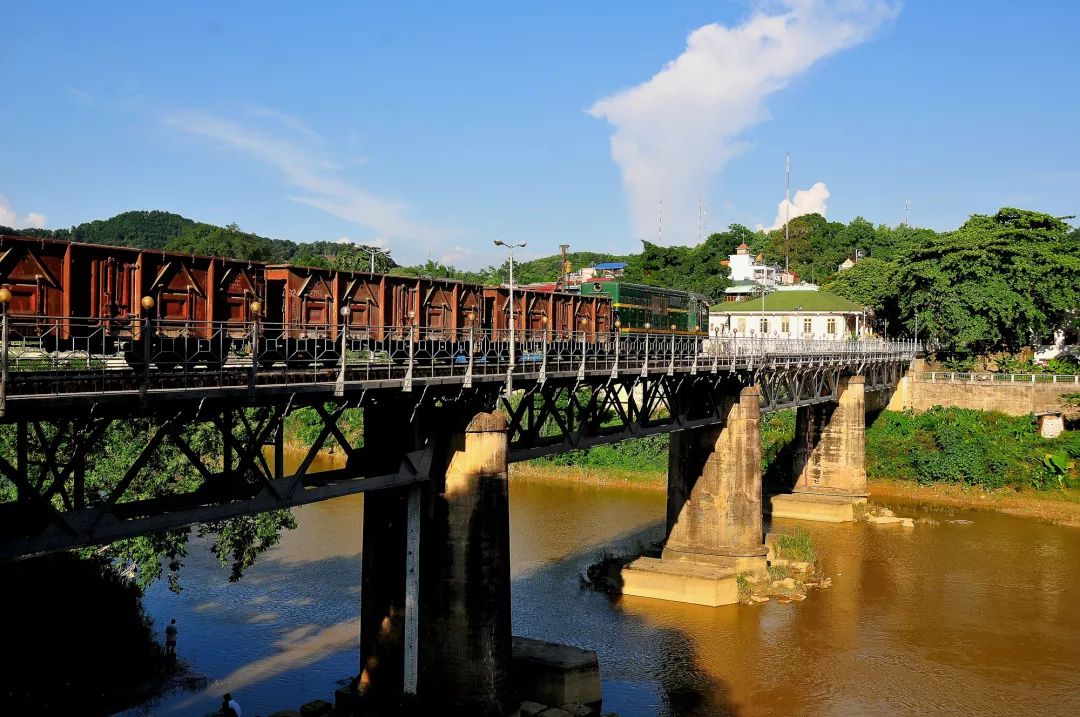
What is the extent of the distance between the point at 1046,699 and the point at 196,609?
28754mm

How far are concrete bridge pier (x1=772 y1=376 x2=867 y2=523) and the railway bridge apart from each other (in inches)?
882

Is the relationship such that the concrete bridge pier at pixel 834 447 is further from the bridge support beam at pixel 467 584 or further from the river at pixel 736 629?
the bridge support beam at pixel 467 584

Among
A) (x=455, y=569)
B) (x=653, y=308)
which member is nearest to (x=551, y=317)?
(x=653, y=308)

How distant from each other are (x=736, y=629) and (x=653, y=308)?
21078mm

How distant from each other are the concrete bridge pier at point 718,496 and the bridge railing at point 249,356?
2.94 m

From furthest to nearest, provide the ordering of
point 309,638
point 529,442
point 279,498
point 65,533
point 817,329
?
1. point 817,329
2. point 309,638
3. point 529,442
4. point 279,498
5. point 65,533

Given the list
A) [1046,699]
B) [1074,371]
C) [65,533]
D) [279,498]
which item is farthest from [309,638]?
[1074,371]

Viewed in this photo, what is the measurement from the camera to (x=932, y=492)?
212 feet

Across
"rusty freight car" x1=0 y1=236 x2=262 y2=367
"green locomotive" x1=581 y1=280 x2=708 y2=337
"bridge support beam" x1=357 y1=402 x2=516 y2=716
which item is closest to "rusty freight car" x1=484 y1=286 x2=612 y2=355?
"green locomotive" x1=581 y1=280 x2=708 y2=337

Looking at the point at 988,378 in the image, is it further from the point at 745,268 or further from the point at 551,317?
the point at 745,268

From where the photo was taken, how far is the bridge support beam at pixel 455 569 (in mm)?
23641

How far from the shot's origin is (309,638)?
3284 centimetres

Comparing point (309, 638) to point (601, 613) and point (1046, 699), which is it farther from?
point (1046, 699)

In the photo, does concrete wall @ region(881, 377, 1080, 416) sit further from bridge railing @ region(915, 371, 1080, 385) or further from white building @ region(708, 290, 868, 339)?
white building @ region(708, 290, 868, 339)
